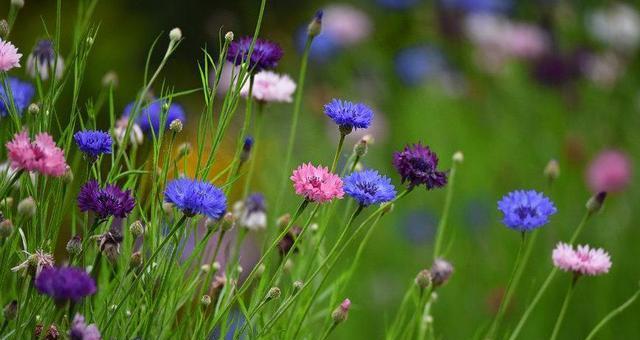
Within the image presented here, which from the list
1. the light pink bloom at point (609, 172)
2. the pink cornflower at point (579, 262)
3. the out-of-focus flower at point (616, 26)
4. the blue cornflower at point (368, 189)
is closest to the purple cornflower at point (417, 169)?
the blue cornflower at point (368, 189)

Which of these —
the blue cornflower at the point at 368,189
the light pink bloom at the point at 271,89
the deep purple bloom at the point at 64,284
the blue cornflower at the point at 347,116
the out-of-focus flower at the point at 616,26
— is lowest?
the deep purple bloom at the point at 64,284

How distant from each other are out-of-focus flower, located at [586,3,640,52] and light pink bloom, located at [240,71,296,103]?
1.79 m

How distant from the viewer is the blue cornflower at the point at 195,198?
2.54ft

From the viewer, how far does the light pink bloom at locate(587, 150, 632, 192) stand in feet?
7.64

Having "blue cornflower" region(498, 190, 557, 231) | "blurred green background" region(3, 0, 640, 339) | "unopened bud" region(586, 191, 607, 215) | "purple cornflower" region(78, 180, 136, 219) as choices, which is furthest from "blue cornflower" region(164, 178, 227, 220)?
"blurred green background" region(3, 0, 640, 339)

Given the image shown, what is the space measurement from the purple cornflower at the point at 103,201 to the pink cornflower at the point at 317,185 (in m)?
0.14

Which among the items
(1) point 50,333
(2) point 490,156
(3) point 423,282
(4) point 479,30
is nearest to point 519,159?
(2) point 490,156

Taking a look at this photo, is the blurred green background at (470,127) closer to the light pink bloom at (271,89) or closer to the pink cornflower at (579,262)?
the light pink bloom at (271,89)

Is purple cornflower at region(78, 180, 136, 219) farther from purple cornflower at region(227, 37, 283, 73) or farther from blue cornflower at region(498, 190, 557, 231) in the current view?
blue cornflower at region(498, 190, 557, 231)

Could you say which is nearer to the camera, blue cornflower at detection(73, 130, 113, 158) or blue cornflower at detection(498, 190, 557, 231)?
blue cornflower at detection(73, 130, 113, 158)

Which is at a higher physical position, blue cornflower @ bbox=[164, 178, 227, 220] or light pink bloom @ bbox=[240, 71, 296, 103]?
light pink bloom @ bbox=[240, 71, 296, 103]

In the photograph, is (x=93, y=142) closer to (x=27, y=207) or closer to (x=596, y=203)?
(x=27, y=207)

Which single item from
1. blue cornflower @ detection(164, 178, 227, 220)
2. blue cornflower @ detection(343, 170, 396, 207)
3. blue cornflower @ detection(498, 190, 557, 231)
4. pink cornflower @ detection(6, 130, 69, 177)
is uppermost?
blue cornflower @ detection(498, 190, 557, 231)

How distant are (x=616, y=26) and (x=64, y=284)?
7.72 feet
